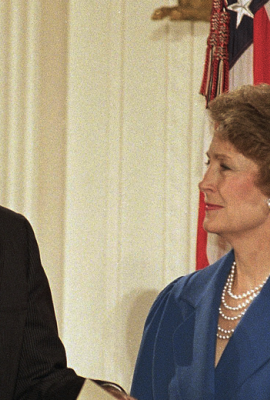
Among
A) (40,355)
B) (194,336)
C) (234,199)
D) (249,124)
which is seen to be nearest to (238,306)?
(194,336)

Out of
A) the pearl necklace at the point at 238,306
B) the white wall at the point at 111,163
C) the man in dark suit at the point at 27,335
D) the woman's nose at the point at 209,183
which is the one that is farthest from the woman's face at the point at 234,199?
the white wall at the point at 111,163

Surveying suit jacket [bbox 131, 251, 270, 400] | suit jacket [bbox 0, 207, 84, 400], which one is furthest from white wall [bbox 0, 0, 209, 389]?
suit jacket [bbox 0, 207, 84, 400]

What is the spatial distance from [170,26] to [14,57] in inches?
35.0

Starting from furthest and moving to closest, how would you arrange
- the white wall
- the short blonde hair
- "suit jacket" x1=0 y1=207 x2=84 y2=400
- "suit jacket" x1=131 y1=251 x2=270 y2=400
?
the white wall < the short blonde hair < "suit jacket" x1=131 y1=251 x2=270 y2=400 < "suit jacket" x1=0 y1=207 x2=84 y2=400

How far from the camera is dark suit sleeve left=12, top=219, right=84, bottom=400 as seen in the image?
1.82 metres

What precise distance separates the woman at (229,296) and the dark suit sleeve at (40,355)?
22.1 inches

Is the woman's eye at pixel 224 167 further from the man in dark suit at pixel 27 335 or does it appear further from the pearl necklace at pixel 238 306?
the man in dark suit at pixel 27 335

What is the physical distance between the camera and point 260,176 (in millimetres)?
2307

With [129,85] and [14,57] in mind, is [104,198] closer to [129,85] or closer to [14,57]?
[129,85]

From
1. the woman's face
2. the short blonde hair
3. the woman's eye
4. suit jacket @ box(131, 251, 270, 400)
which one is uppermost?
the short blonde hair

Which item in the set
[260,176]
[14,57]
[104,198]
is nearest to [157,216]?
[104,198]

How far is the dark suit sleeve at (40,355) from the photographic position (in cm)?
182

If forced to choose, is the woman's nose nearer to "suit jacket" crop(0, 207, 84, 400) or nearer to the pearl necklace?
the pearl necklace

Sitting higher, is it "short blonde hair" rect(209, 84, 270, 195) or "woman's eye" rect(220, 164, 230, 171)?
"short blonde hair" rect(209, 84, 270, 195)
